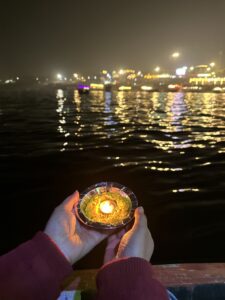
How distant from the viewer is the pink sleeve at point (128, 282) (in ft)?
5.41

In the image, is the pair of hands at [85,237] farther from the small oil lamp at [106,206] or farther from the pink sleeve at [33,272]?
the pink sleeve at [33,272]

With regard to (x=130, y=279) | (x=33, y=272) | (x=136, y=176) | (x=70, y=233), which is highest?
(x=130, y=279)

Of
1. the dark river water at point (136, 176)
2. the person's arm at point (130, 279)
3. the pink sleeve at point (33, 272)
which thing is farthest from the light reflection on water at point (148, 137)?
the pink sleeve at point (33, 272)

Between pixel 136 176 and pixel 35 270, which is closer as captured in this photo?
pixel 35 270

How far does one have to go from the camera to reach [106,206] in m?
3.06

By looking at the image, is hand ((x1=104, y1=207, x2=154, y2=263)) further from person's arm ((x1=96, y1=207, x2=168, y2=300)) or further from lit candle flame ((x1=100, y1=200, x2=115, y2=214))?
lit candle flame ((x1=100, y1=200, x2=115, y2=214))

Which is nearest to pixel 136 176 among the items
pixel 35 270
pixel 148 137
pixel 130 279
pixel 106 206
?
pixel 148 137

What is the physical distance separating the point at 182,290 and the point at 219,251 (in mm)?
3446

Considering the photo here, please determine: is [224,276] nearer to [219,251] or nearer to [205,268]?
[205,268]

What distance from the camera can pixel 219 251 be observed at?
647 cm

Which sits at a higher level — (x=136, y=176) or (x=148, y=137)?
(x=136, y=176)

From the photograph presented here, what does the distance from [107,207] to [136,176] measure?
296 inches

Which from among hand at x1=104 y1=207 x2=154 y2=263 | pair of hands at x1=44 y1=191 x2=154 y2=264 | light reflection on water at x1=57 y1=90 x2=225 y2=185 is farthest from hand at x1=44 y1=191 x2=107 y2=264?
light reflection on water at x1=57 y1=90 x2=225 y2=185

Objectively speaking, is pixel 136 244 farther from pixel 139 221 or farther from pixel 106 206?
pixel 106 206
